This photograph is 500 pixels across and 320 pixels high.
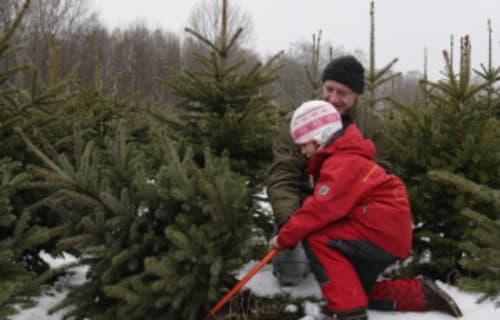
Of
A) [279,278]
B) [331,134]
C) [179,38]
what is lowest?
[279,278]

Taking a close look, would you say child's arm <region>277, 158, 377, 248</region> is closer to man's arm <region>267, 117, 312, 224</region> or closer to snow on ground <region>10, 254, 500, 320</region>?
man's arm <region>267, 117, 312, 224</region>

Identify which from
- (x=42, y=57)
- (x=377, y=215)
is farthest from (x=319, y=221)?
(x=42, y=57)

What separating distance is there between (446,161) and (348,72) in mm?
1105

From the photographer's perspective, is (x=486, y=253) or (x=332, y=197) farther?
(x=332, y=197)

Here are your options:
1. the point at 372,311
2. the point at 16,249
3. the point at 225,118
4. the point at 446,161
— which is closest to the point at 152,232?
the point at 16,249

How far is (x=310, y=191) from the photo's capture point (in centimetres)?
346

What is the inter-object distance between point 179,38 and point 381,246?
41.5 metres

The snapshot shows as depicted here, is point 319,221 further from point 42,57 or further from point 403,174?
point 42,57

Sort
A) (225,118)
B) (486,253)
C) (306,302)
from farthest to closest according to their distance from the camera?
(225,118), (306,302), (486,253)

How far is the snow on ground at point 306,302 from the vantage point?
2779mm

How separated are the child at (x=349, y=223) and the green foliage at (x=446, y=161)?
2.09 ft

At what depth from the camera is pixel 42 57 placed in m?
25.7

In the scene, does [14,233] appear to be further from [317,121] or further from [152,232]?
[317,121]

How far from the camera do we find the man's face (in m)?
3.31
